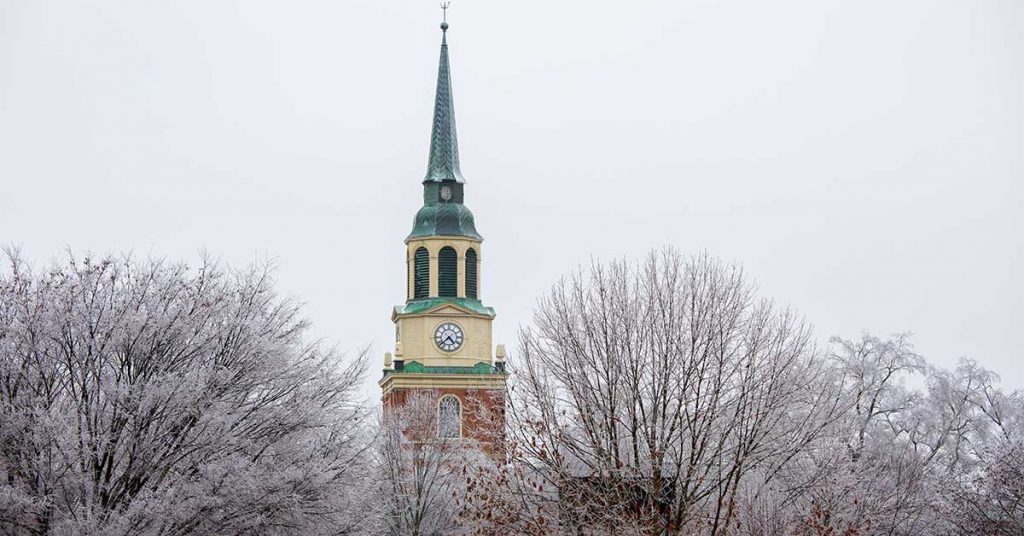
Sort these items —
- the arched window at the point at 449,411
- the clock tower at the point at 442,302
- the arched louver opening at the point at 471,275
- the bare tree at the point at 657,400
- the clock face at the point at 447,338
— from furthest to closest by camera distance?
the arched louver opening at the point at 471,275 → the clock face at the point at 447,338 → the clock tower at the point at 442,302 → the arched window at the point at 449,411 → the bare tree at the point at 657,400

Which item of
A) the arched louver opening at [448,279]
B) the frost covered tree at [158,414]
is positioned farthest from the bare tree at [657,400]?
the arched louver opening at [448,279]

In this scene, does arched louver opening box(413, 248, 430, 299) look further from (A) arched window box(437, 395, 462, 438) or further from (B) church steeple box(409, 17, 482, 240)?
(A) arched window box(437, 395, 462, 438)

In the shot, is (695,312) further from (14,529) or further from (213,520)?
(14,529)

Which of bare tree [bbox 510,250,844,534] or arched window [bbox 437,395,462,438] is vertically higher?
arched window [bbox 437,395,462,438]

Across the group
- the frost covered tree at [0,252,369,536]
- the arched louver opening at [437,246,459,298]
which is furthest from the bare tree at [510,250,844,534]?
the arched louver opening at [437,246,459,298]

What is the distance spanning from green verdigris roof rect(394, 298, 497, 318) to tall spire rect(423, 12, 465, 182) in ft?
21.7

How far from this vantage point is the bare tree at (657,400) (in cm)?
3322

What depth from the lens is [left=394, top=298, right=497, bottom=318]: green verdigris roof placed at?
99.5m

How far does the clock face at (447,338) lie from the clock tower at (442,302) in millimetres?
53

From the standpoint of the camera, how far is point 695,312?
34.5m

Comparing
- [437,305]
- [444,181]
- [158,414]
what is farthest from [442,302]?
[158,414]

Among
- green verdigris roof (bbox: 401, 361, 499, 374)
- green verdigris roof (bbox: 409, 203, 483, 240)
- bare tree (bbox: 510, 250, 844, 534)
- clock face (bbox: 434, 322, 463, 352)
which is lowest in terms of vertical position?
bare tree (bbox: 510, 250, 844, 534)

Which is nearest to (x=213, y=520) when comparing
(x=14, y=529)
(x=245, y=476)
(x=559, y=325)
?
(x=245, y=476)

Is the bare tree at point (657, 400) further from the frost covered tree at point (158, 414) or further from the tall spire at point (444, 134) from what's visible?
the tall spire at point (444, 134)
